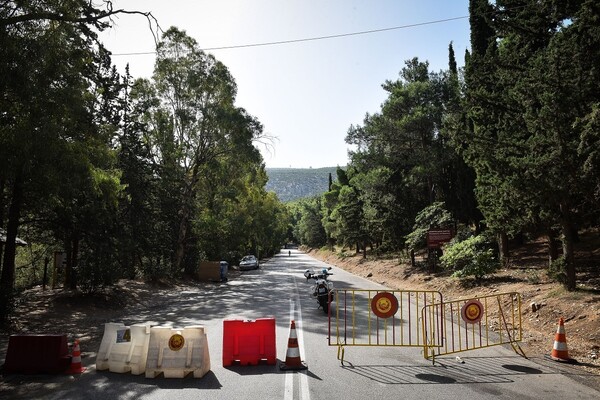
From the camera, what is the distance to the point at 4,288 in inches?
410

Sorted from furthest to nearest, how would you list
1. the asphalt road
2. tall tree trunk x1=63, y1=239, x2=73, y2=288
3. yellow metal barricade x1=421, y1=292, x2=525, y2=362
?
tall tree trunk x1=63, y1=239, x2=73, y2=288 → yellow metal barricade x1=421, y1=292, x2=525, y2=362 → the asphalt road

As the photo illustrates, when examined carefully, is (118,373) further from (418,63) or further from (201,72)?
(418,63)

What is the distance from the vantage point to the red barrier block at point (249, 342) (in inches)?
285

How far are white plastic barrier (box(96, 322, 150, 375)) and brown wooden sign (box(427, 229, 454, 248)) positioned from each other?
17.1 m

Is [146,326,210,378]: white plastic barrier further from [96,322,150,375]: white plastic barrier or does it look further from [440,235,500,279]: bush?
[440,235,500,279]: bush

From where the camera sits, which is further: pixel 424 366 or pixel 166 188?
pixel 166 188

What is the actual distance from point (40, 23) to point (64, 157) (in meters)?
2.97

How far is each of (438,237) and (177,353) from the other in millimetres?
17222

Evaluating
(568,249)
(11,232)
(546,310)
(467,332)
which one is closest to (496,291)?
(568,249)

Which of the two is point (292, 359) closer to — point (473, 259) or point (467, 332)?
point (467, 332)

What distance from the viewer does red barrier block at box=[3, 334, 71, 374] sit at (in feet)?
22.0

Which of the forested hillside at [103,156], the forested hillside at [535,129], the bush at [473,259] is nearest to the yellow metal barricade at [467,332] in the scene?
the forested hillside at [535,129]

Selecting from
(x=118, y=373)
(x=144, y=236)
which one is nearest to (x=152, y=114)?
(x=144, y=236)

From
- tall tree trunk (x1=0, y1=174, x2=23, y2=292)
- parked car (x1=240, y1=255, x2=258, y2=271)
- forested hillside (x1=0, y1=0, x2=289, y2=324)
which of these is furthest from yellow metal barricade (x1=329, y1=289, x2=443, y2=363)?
parked car (x1=240, y1=255, x2=258, y2=271)
